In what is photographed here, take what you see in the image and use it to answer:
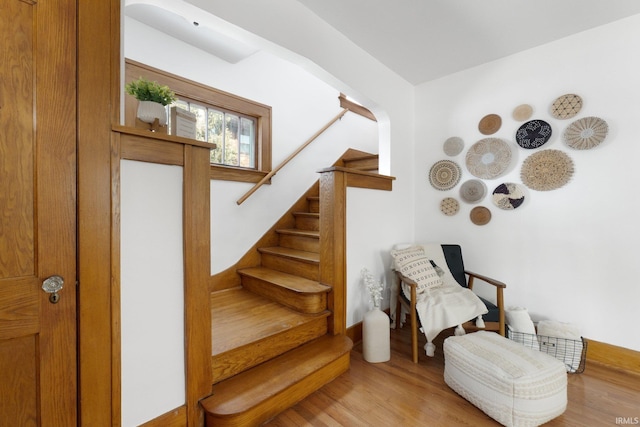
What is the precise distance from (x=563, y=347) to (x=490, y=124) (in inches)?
76.7

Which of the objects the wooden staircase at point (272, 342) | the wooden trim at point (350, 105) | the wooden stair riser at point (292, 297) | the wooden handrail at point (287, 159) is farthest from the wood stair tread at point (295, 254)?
the wooden trim at point (350, 105)

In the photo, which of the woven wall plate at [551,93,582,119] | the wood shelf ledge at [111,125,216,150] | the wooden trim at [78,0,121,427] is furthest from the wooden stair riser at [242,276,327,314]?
the woven wall plate at [551,93,582,119]

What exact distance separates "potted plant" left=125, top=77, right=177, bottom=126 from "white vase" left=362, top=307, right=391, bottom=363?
189 cm

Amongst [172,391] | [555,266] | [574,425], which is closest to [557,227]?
[555,266]

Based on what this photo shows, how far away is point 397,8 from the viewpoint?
1.95 meters

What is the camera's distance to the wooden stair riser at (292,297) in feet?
6.91

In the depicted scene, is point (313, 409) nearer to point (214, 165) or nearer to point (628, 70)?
point (214, 165)

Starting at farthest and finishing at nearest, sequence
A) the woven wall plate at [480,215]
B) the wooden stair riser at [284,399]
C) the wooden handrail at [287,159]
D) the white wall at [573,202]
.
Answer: the wooden handrail at [287,159]
the woven wall plate at [480,215]
the white wall at [573,202]
the wooden stair riser at [284,399]

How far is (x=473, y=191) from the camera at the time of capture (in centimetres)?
270

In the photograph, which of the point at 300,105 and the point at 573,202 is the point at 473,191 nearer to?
the point at 573,202

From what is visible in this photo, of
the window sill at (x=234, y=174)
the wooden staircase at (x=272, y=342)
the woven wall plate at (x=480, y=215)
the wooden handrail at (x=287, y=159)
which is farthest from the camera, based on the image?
the wooden handrail at (x=287, y=159)

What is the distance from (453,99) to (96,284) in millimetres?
3277

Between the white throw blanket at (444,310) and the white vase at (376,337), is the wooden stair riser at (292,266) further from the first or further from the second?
the white throw blanket at (444,310)

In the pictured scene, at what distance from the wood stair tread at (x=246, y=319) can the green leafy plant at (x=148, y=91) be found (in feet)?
4.53
